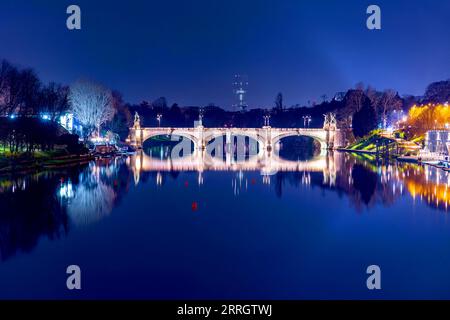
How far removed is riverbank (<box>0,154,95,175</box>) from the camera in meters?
61.8

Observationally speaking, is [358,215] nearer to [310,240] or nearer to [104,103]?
[310,240]

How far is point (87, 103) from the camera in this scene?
337 ft

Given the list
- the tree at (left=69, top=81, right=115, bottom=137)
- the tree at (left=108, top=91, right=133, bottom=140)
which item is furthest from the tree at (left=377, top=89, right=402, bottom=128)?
the tree at (left=69, top=81, right=115, bottom=137)

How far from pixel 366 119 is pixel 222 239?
4109 inches

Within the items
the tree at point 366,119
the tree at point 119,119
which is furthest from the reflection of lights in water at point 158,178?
the tree at point 366,119

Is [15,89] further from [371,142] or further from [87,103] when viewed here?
[371,142]

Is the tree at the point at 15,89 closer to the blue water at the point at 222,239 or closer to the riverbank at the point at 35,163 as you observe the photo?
the riverbank at the point at 35,163

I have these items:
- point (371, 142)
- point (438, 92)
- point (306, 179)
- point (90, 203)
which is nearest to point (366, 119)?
point (371, 142)

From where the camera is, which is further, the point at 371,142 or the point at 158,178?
the point at 371,142

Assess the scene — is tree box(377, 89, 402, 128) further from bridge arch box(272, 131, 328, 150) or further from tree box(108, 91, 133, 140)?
tree box(108, 91, 133, 140)

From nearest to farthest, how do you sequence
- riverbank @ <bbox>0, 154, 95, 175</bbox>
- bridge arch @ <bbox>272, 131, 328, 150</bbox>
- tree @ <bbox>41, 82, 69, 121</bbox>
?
riverbank @ <bbox>0, 154, 95, 175</bbox>, tree @ <bbox>41, 82, 69, 121</bbox>, bridge arch @ <bbox>272, 131, 328, 150</bbox>

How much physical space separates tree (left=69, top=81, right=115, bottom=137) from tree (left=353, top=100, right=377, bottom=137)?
61060mm
